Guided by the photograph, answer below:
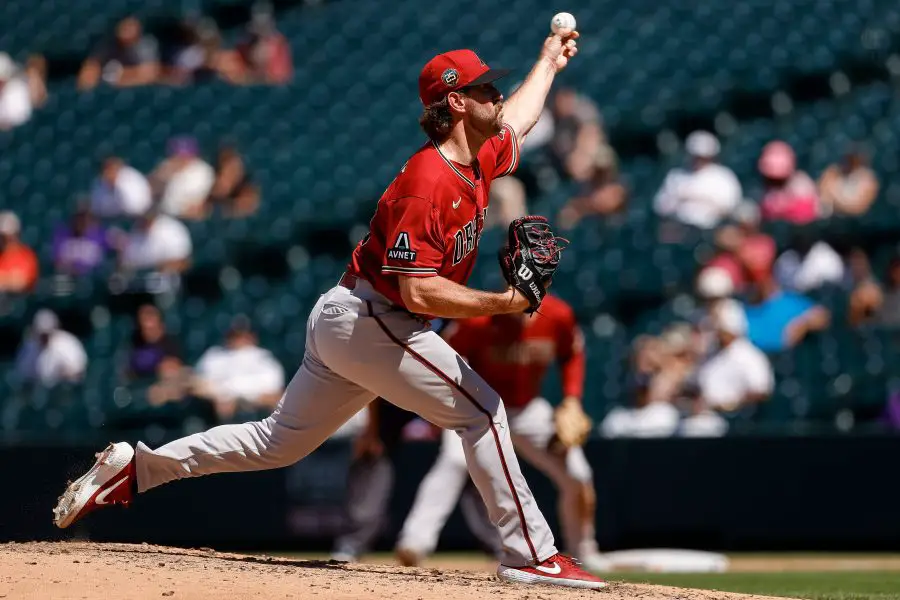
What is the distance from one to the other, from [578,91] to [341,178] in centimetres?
215

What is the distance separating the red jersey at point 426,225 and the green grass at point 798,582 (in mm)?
2132

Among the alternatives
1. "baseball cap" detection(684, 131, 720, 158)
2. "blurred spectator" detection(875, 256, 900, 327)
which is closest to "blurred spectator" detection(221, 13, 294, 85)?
"baseball cap" detection(684, 131, 720, 158)

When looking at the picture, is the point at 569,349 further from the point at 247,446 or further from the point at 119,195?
the point at 119,195

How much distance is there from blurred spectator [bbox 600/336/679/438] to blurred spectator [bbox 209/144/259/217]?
4.17m

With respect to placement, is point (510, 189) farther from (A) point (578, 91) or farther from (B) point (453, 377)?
(B) point (453, 377)

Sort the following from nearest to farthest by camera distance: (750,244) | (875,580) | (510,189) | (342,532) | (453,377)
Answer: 1. (453,377)
2. (875,580)
3. (342,532)
4. (750,244)
5. (510,189)

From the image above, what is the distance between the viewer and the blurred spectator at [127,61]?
47.8 ft

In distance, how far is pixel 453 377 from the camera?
16.9 feet

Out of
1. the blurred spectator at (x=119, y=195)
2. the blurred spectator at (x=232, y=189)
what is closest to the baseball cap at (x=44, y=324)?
the blurred spectator at (x=119, y=195)

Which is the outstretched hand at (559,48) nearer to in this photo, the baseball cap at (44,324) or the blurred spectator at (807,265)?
the blurred spectator at (807,265)

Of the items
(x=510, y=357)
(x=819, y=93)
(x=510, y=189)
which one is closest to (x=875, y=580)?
(x=510, y=357)

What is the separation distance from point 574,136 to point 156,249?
11.3ft

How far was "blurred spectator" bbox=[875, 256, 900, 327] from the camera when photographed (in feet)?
33.1

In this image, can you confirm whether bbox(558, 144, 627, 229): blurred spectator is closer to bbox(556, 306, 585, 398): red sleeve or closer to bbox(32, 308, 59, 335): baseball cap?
bbox(556, 306, 585, 398): red sleeve
